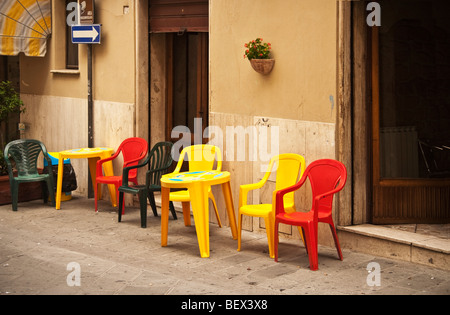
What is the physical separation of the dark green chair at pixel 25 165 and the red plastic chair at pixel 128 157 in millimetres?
816

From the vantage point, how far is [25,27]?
44.0ft

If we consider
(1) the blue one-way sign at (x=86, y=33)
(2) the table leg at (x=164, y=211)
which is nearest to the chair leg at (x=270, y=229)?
(2) the table leg at (x=164, y=211)

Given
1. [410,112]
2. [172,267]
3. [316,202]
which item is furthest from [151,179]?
[410,112]

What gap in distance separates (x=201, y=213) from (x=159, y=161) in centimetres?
229

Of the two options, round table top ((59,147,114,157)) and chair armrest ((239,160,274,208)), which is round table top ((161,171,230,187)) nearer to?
chair armrest ((239,160,274,208))

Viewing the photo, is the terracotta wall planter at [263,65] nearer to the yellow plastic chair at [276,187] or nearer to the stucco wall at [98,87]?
the yellow plastic chair at [276,187]

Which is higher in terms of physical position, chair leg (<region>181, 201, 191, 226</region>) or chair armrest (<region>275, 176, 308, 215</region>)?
chair armrest (<region>275, 176, 308, 215</region>)

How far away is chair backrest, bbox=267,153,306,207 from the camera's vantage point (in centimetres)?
892

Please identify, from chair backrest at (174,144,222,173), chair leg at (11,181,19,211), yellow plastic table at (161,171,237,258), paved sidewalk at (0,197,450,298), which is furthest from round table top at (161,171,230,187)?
chair leg at (11,181,19,211)

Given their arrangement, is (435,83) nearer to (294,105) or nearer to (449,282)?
(294,105)

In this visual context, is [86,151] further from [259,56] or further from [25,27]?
[259,56]

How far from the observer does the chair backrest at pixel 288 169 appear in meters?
8.92

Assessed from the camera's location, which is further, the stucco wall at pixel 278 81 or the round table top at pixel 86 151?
the round table top at pixel 86 151

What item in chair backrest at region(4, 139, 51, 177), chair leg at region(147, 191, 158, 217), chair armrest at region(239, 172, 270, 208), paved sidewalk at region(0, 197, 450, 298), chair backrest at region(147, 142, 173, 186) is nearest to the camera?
paved sidewalk at region(0, 197, 450, 298)
